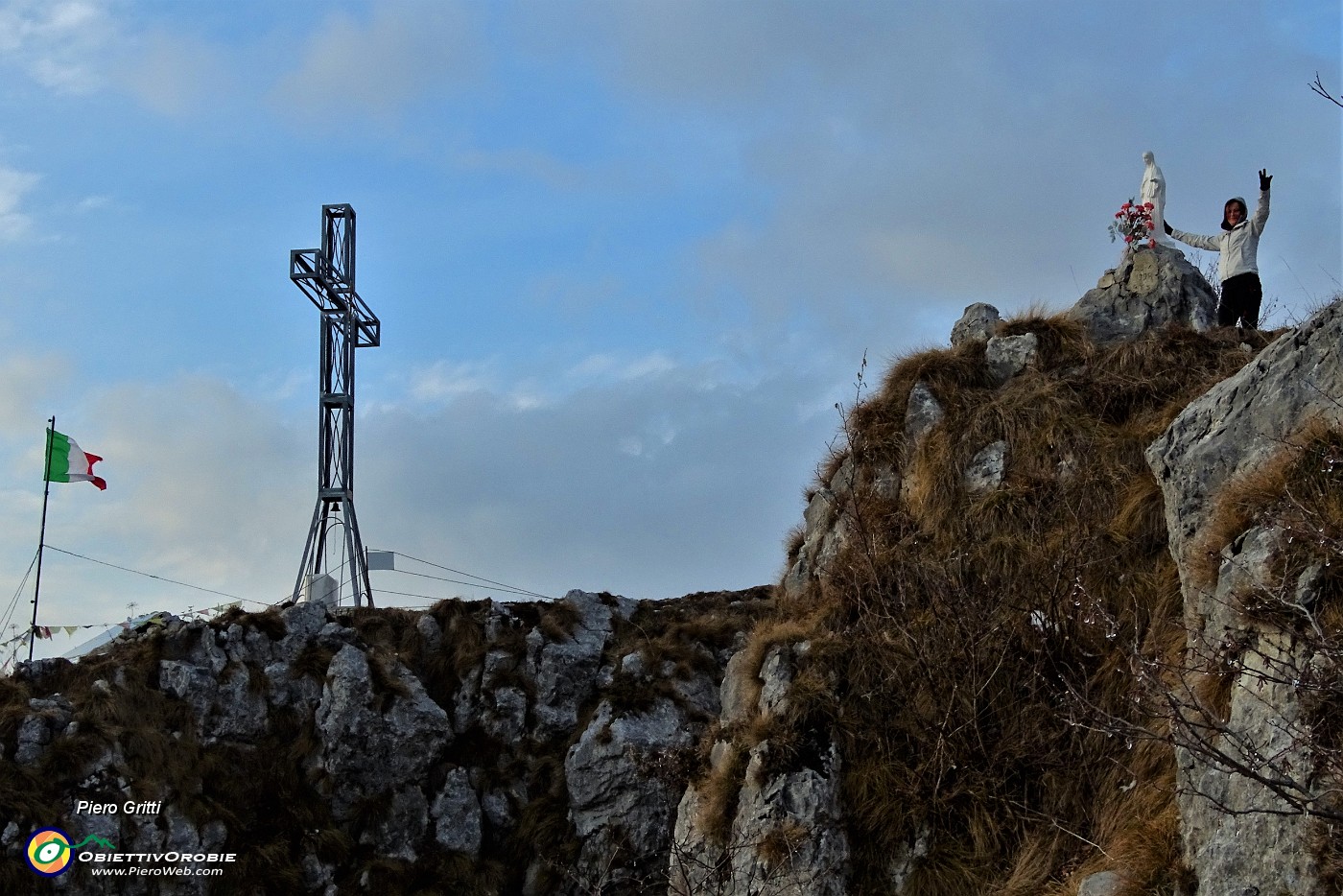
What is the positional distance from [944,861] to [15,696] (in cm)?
1382

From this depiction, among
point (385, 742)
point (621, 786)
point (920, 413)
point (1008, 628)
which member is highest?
point (920, 413)

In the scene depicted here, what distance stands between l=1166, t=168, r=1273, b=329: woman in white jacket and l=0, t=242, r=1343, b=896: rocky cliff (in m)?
0.42

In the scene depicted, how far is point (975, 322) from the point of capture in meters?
15.9

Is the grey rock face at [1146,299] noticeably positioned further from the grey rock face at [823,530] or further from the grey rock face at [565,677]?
the grey rock face at [565,677]

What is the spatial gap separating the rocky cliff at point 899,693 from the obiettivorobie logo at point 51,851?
164mm

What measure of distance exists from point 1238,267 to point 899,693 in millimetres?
7668

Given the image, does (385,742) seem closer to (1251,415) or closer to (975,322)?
(975,322)

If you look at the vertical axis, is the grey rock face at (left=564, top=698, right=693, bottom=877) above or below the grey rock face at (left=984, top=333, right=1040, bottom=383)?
below

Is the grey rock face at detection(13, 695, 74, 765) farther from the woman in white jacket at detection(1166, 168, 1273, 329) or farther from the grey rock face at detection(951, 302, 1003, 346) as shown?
the woman in white jacket at detection(1166, 168, 1273, 329)

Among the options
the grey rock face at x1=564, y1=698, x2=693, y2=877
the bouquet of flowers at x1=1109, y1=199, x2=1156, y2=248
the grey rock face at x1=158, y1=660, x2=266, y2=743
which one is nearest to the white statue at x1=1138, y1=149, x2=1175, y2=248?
the bouquet of flowers at x1=1109, y1=199, x2=1156, y2=248

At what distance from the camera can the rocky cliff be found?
742cm

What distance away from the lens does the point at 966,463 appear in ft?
42.1

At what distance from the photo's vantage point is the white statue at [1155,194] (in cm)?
1644

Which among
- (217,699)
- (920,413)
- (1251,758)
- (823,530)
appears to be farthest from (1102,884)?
(217,699)
